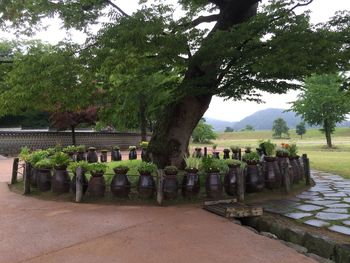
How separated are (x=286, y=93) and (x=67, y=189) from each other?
591 cm

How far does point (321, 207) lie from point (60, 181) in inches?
228

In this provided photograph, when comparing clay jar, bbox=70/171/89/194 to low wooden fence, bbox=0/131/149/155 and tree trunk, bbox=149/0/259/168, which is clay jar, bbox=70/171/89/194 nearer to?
tree trunk, bbox=149/0/259/168

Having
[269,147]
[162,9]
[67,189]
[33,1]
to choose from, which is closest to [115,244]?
[67,189]

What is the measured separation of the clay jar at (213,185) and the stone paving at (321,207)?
41.2 inches

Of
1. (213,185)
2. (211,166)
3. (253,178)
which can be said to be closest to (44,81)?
(211,166)

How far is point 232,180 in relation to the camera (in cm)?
789

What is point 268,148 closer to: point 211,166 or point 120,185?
point 211,166

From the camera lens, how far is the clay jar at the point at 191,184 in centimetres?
778

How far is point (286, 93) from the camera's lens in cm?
908

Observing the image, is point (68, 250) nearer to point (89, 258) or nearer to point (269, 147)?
point (89, 258)

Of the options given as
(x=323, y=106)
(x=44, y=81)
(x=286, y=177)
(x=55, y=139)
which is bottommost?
(x=286, y=177)

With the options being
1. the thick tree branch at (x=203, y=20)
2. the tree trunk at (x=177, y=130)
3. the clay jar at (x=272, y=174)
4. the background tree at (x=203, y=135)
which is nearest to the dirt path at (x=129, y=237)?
the clay jar at (x=272, y=174)

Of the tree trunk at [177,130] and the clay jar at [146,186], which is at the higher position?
the tree trunk at [177,130]

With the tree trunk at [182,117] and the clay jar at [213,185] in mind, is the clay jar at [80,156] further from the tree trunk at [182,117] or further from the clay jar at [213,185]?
the clay jar at [213,185]
